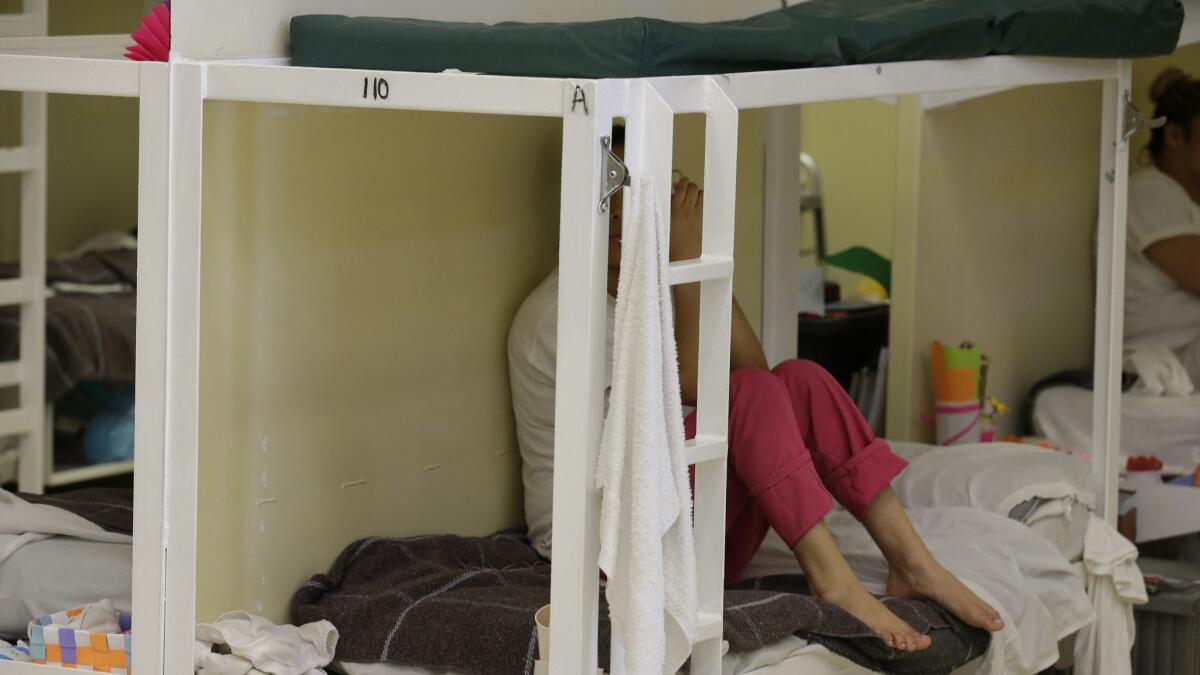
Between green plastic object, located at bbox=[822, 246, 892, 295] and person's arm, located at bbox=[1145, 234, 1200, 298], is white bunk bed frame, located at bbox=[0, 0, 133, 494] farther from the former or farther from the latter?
person's arm, located at bbox=[1145, 234, 1200, 298]

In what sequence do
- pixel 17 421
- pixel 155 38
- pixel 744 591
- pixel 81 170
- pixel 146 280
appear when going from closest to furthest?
1. pixel 146 280
2. pixel 155 38
3. pixel 744 591
4. pixel 17 421
5. pixel 81 170

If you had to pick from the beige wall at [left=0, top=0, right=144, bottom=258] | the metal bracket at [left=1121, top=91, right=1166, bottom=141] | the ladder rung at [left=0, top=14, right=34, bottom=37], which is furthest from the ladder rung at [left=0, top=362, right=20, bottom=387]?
the metal bracket at [left=1121, top=91, right=1166, bottom=141]

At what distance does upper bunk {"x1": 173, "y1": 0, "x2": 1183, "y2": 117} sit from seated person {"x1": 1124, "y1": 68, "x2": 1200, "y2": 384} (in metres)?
1.66

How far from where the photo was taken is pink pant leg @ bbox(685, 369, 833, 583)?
9.20 feet

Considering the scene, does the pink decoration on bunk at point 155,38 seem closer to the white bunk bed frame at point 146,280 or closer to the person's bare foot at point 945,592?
the white bunk bed frame at point 146,280

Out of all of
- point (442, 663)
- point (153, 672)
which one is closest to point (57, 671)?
point (153, 672)

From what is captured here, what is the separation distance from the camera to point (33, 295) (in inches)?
171

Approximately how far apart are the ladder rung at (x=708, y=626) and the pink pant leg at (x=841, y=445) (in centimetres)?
83

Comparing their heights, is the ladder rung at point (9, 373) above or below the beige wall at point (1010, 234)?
below

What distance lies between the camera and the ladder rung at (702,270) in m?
2.11

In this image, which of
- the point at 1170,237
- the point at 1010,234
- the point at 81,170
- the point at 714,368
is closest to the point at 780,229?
the point at 1010,234

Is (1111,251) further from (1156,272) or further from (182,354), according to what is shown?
(182,354)

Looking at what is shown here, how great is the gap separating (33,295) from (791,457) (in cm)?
240

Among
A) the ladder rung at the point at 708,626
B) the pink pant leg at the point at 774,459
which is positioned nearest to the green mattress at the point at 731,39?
the pink pant leg at the point at 774,459
